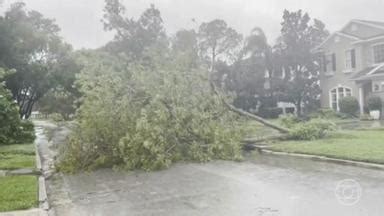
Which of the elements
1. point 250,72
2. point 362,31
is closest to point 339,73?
point 362,31

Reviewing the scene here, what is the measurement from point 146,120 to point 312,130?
22.4 ft

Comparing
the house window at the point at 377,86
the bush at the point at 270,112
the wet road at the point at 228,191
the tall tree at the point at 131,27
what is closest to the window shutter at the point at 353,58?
the house window at the point at 377,86

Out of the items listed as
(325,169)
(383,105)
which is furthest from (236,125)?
(383,105)

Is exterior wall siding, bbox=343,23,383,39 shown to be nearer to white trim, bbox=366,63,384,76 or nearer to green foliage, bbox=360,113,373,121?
white trim, bbox=366,63,384,76

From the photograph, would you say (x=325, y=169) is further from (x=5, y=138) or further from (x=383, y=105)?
(x=383, y=105)

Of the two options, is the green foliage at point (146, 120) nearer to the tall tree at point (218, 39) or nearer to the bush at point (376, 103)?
the bush at point (376, 103)

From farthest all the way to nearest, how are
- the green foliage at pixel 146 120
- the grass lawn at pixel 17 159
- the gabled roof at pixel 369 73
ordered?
the gabled roof at pixel 369 73 → the grass lawn at pixel 17 159 → the green foliage at pixel 146 120

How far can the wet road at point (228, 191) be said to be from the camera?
6.40 m

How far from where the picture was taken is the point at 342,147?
12.1m

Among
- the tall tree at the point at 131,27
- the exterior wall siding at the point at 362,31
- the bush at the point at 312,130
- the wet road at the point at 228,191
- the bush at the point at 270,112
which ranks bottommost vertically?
the wet road at the point at 228,191

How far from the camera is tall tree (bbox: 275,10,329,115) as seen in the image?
32.8 m

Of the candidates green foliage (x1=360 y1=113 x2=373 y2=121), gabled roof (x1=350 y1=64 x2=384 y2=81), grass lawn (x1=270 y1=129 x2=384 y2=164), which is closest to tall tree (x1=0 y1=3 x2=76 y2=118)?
grass lawn (x1=270 y1=129 x2=384 y2=164)

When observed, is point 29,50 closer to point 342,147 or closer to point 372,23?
point 342,147

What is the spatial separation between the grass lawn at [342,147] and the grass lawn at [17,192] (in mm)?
7246
